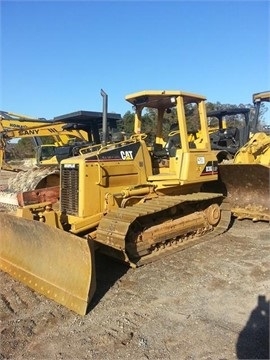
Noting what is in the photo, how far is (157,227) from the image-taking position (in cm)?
573

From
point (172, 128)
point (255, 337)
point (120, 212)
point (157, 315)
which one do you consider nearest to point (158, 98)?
point (172, 128)

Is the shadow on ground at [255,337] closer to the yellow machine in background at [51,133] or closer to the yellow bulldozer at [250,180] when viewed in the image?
the yellow bulldozer at [250,180]

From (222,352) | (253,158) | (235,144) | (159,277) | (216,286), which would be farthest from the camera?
(235,144)

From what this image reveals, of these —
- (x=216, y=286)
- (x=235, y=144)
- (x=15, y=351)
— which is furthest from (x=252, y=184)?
(x=15, y=351)

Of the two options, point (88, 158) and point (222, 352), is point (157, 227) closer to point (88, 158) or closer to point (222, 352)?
point (88, 158)

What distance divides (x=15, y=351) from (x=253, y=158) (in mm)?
5818

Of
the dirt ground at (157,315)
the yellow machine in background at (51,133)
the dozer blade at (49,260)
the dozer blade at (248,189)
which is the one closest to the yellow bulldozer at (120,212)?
the dozer blade at (49,260)

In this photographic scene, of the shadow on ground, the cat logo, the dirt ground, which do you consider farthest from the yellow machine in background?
the shadow on ground

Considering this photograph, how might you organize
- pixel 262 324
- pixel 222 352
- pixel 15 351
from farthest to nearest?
1. pixel 262 324
2. pixel 15 351
3. pixel 222 352

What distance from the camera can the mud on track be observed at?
332 cm

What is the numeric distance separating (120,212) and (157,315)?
169cm

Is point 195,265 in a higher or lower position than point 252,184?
lower

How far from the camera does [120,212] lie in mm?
5285

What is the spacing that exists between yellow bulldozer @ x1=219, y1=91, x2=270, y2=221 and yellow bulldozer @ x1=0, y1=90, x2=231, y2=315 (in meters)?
0.59
